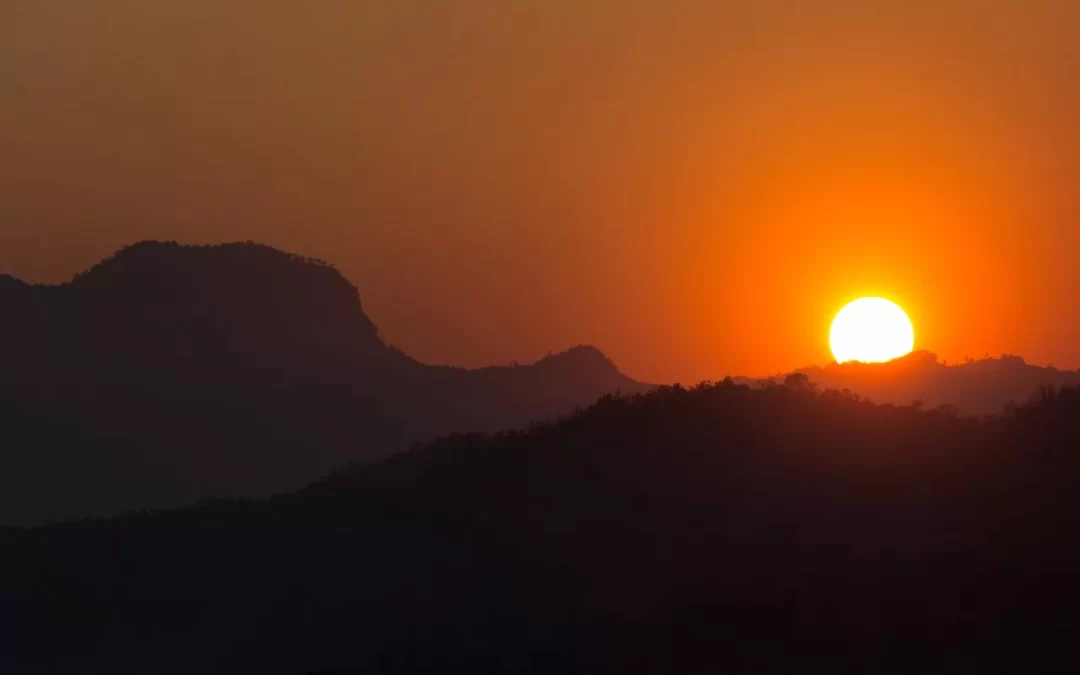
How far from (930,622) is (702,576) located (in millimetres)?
5924

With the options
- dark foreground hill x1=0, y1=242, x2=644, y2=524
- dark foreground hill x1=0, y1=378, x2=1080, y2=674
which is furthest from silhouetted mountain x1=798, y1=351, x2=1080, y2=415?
dark foreground hill x1=0, y1=242, x2=644, y2=524

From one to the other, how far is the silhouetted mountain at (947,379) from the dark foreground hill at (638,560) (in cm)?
5978

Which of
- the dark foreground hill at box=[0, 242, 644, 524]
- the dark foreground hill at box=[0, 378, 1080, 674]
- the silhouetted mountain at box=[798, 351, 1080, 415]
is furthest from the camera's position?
the dark foreground hill at box=[0, 242, 644, 524]

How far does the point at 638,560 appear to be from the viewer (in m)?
29.2

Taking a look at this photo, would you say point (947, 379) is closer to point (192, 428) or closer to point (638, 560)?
point (192, 428)

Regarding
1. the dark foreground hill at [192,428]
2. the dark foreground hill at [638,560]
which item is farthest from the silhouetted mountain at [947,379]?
the dark foreground hill at [192,428]

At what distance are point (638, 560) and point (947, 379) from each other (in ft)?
439

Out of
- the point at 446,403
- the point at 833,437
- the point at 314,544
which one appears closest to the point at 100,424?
the point at 446,403

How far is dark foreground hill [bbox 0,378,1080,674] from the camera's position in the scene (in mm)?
23422

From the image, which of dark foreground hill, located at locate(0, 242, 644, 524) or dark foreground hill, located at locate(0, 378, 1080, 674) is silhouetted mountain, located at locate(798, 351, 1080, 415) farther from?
dark foreground hill, located at locate(0, 242, 644, 524)

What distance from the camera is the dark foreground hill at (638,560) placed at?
922 inches

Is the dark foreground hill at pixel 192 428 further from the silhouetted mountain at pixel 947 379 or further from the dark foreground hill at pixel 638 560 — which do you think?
the dark foreground hill at pixel 638 560

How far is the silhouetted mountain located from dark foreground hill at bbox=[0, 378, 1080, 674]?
59.8m

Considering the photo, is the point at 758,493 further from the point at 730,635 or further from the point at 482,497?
the point at 482,497
